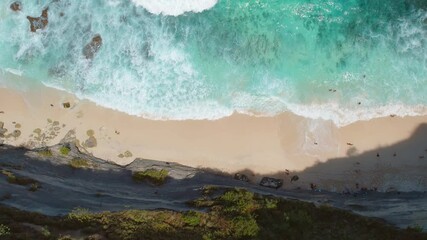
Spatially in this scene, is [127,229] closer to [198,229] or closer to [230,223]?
[198,229]

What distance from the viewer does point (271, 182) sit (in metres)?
32.4

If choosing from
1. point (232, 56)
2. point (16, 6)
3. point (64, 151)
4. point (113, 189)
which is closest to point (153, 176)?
point (113, 189)

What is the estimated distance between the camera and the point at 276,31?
35344 mm

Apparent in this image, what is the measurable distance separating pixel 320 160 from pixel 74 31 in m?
20.9

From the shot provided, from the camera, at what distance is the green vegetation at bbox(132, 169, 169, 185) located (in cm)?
3200

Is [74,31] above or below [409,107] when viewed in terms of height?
above

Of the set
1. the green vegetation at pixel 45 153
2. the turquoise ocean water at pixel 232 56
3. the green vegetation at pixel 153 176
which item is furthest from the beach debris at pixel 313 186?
the green vegetation at pixel 45 153

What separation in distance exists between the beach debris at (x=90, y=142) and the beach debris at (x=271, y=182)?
1225cm

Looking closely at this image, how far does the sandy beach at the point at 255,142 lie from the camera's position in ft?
108

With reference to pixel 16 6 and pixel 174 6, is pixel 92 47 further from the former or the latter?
pixel 174 6

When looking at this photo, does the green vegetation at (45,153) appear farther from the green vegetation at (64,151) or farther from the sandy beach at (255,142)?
the sandy beach at (255,142)

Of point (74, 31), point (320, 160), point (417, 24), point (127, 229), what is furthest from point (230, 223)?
point (417, 24)

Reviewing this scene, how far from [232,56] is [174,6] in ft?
20.5

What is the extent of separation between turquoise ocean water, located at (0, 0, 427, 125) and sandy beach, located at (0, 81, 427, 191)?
3.10 ft
